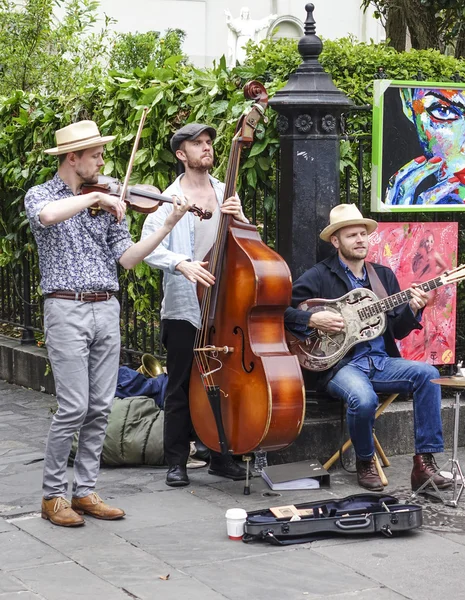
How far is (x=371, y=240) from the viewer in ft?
21.4

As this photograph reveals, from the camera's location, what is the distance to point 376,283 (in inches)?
235

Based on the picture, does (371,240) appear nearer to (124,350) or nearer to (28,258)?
(124,350)

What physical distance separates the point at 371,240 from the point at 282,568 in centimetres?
250

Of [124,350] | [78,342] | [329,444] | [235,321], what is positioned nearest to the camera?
[78,342]

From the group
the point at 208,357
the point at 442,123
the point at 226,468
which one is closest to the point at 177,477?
the point at 226,468

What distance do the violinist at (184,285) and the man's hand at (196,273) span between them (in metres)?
0.25

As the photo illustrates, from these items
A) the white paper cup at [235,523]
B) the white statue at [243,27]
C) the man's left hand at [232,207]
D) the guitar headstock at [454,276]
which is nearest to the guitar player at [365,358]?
the guitar headstock at [454,276]

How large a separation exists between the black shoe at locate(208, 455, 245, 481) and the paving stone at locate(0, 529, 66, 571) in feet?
4.50

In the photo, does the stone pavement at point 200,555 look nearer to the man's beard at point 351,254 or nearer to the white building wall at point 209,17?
the man's beard at point 351,254

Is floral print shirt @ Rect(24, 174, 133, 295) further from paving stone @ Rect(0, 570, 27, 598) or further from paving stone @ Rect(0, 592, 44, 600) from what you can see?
paving stone @ Rect(0, 592, 44, 600)

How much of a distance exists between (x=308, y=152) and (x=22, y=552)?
9.17 ft

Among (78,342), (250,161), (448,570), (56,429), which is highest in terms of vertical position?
(250,161)

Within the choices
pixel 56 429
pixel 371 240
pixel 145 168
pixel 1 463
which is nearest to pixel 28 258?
pixel 145 168

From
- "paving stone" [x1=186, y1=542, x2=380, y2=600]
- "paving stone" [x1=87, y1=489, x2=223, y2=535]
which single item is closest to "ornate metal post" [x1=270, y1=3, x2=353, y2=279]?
"paving stone" [x1=87, y1=489, x2=223, y2=535]
